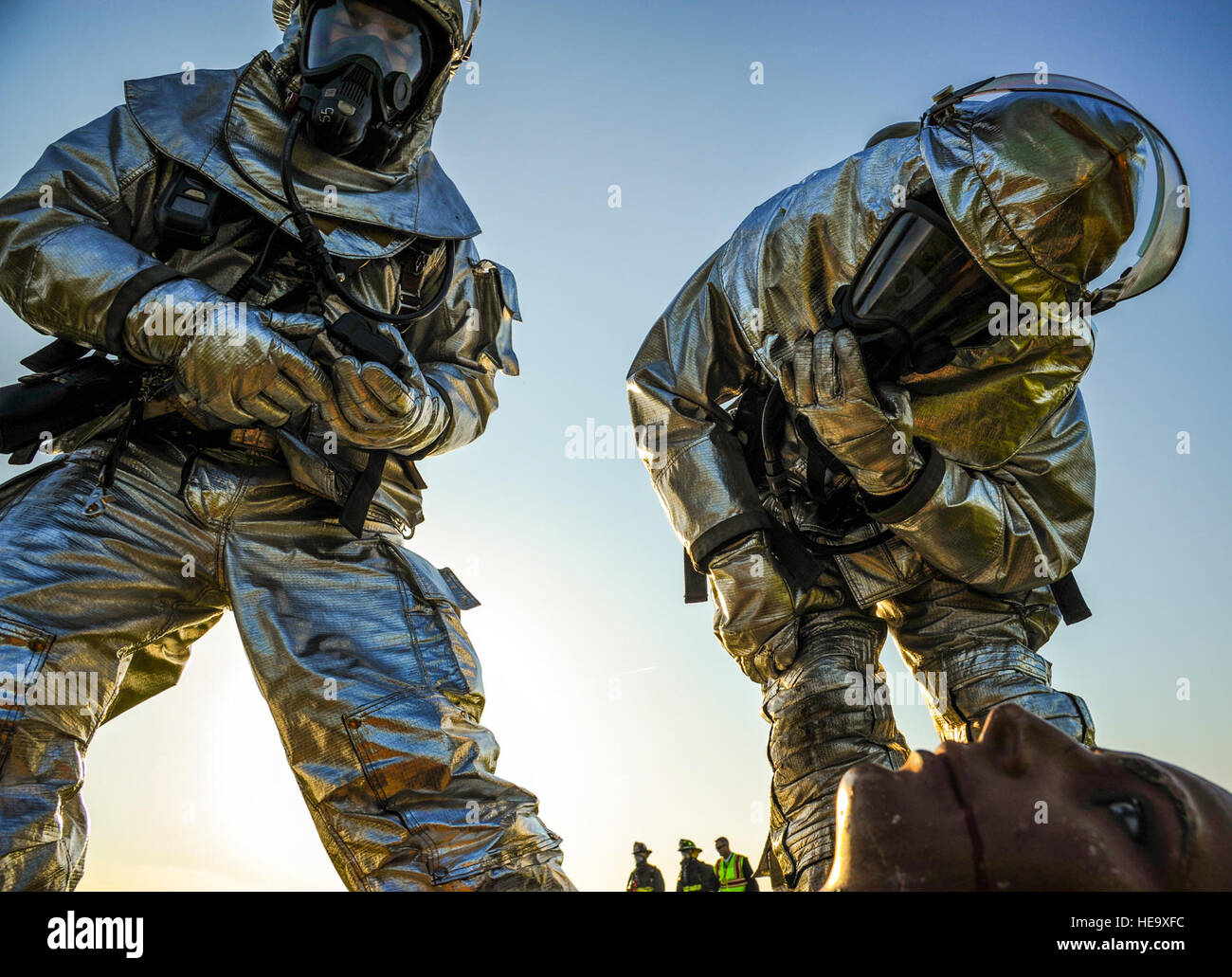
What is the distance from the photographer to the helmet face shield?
2734mm

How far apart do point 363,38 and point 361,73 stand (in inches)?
6.3

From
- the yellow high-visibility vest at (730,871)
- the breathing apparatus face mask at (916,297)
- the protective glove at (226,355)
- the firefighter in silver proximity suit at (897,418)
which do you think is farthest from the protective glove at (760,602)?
the yellow high-visibility vest at (730,871)

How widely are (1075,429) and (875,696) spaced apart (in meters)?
1.03

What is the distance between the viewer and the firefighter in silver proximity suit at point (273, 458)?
7.67 ft

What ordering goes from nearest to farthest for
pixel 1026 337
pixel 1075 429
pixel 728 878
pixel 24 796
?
1. pixel 24 796
2. pixel 1026 337
3. pixel 1075 429
4. pixel 728 878

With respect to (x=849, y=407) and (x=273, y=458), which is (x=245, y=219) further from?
(x=849, y=407)

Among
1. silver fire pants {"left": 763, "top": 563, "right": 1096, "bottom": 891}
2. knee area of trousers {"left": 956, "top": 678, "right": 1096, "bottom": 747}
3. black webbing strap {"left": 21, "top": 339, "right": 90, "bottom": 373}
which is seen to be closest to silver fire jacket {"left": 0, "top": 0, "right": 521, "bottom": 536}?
black webbing strap {"left": 21, "top": 339, "right": 90, "bottom": 373}

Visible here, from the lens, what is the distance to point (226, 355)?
2328mm

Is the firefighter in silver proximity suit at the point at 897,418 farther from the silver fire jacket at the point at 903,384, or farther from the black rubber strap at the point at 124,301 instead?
the black rubber strap at the point at 124,301

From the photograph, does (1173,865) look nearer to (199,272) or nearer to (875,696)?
(875,696)

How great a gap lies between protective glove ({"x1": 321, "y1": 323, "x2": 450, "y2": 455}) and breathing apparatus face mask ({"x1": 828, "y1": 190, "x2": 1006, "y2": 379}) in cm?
101

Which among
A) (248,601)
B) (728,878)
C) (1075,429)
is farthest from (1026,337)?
(728,878)
